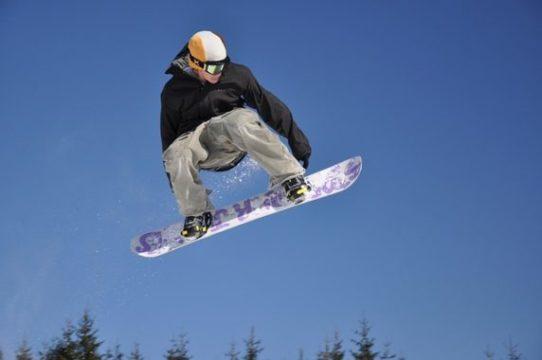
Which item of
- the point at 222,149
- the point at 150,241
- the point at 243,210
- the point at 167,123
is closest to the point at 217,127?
the point at 222,149

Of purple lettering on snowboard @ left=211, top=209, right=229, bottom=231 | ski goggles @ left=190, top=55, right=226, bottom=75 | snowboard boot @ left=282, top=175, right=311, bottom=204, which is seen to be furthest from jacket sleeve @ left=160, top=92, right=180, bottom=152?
snowboard boot @ left=282, top=175, right=311, bottom=204

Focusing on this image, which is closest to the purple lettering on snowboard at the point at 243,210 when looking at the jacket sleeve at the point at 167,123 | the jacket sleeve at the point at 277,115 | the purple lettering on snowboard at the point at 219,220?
the purple lettering on snowboard at the point at 219,220

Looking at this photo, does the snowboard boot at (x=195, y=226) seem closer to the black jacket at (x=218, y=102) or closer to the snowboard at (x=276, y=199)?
the snowboard at (x=276, y=199)

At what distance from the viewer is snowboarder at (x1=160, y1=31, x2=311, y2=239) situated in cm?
836

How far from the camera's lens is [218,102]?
335 inches

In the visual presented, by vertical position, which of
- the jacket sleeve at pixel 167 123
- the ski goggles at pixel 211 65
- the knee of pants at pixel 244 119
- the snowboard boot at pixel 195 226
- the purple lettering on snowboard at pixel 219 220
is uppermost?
the ski goggles at pixel 211 65

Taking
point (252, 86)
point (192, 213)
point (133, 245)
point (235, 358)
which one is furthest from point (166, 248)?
point (235, 358)

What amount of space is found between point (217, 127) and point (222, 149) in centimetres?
47

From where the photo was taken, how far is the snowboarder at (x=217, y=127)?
27.4 feet

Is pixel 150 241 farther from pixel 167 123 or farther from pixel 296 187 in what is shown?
pixel 296 187

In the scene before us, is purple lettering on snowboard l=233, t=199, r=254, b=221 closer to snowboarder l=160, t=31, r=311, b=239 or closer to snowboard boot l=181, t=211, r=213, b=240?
snowboard boot l=181, t=211, r=213, b=240

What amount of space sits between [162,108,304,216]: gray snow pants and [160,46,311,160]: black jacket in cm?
18

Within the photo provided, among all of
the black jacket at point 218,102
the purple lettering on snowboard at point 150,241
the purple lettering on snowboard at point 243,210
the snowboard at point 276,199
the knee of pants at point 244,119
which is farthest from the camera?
the purple lettering on snowboard at point 150,241

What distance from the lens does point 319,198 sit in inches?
388
